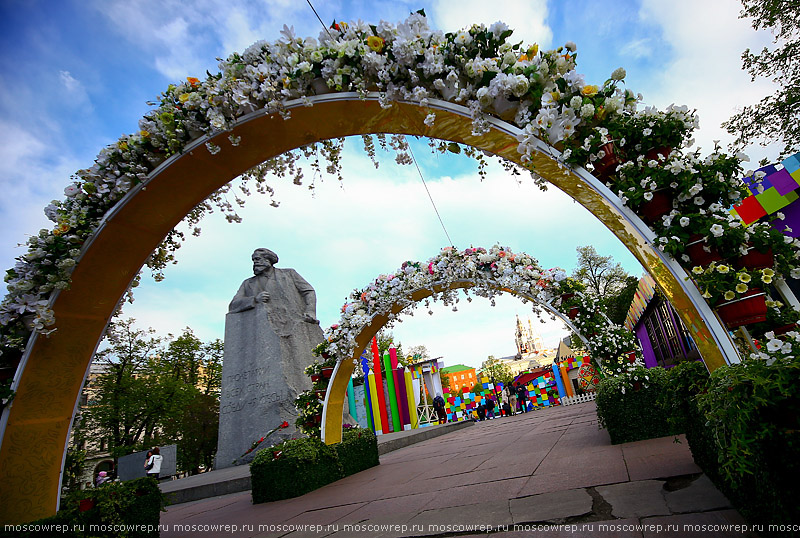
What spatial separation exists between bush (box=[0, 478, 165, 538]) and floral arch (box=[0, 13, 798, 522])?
34 centimetres

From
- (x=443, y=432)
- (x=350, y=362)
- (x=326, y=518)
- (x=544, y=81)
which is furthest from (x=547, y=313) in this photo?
(x=443, y=432)

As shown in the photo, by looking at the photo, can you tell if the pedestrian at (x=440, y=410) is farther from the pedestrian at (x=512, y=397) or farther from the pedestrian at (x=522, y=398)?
the pedestrian at (x=522, y=398)

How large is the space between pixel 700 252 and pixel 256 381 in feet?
30.4

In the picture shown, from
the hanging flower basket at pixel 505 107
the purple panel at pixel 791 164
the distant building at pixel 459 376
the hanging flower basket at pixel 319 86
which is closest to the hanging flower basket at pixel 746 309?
the hanging flower basket at pixel 505 107

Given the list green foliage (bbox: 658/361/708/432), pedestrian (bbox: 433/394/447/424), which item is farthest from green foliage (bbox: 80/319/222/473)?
green foliage (bbox: 658/361/708/432)

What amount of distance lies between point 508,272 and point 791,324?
4.80 meters

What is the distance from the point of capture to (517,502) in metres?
3.22

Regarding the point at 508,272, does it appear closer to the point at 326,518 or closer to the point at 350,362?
the point at 350,362

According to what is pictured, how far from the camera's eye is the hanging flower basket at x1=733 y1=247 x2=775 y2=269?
1962 millimetres

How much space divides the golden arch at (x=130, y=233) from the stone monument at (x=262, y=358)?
583 cm

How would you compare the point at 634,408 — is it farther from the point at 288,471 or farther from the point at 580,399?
the point at 580,399

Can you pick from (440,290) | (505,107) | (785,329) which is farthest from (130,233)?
(440,290)

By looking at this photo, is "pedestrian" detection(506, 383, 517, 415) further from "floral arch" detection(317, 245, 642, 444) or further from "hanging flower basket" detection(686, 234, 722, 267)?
"hanging flower basket" detection(686, 234, 722, 267)

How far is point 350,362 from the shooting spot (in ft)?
23.0
